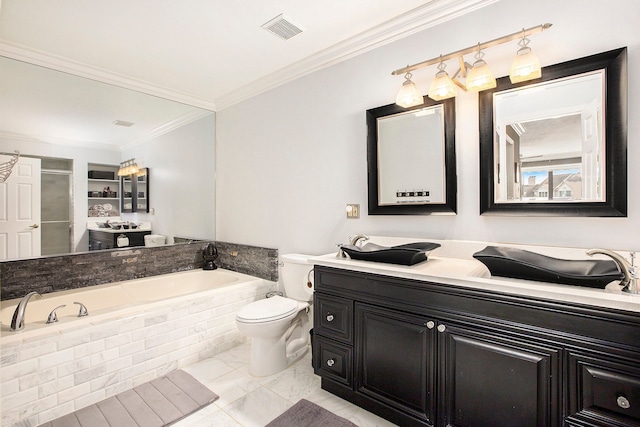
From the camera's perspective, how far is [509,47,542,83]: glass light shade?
1517 mm

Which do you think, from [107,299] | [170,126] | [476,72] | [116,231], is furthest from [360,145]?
[107,299]

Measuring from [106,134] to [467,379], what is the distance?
354 centimetres

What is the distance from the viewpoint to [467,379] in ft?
4.65

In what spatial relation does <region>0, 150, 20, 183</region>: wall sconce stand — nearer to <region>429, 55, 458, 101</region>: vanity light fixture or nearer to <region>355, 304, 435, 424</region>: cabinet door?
<region>355, 304, 435, 424</region>: cabinet door

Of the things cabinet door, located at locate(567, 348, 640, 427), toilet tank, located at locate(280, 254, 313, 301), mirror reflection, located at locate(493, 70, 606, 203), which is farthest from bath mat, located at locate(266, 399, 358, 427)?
mirror reflection, located at locate(493, 70, 606, 203)

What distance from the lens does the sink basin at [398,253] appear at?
5.71ft

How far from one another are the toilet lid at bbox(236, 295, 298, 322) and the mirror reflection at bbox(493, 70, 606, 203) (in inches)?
63.2

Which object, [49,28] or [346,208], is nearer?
[49,28]

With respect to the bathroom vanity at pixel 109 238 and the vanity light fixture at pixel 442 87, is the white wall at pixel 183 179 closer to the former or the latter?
the bathroom vanity at pixel 109 238

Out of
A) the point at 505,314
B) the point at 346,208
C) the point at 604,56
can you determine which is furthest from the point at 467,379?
the point at 604,56

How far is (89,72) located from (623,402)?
4.09 metres

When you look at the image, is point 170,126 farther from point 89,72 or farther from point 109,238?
point 109,238

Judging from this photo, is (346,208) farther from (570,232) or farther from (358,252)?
(570,232)

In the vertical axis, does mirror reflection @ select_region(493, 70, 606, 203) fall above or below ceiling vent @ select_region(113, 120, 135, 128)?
below
